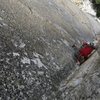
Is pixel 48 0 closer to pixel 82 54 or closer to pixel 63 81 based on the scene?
pixel 82 54

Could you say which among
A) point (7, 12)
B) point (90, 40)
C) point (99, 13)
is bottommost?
point (99, 13)

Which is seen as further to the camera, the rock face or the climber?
the climber

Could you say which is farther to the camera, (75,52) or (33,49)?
(75,52)

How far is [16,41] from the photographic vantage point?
11.9 m

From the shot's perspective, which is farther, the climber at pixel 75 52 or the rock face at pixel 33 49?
the climber at pixel 75 52

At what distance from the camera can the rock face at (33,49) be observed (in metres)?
10.4

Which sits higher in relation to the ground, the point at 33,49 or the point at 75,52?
the point at 33,49

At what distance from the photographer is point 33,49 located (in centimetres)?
1232

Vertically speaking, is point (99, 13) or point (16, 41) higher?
point (16, 41)

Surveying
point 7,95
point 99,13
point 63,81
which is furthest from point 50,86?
point 99,13

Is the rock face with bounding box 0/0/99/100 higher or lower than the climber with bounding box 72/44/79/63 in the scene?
higher

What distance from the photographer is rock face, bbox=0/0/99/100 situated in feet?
34.1

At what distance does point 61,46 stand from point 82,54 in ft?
4.35

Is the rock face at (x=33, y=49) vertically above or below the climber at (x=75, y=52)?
above
